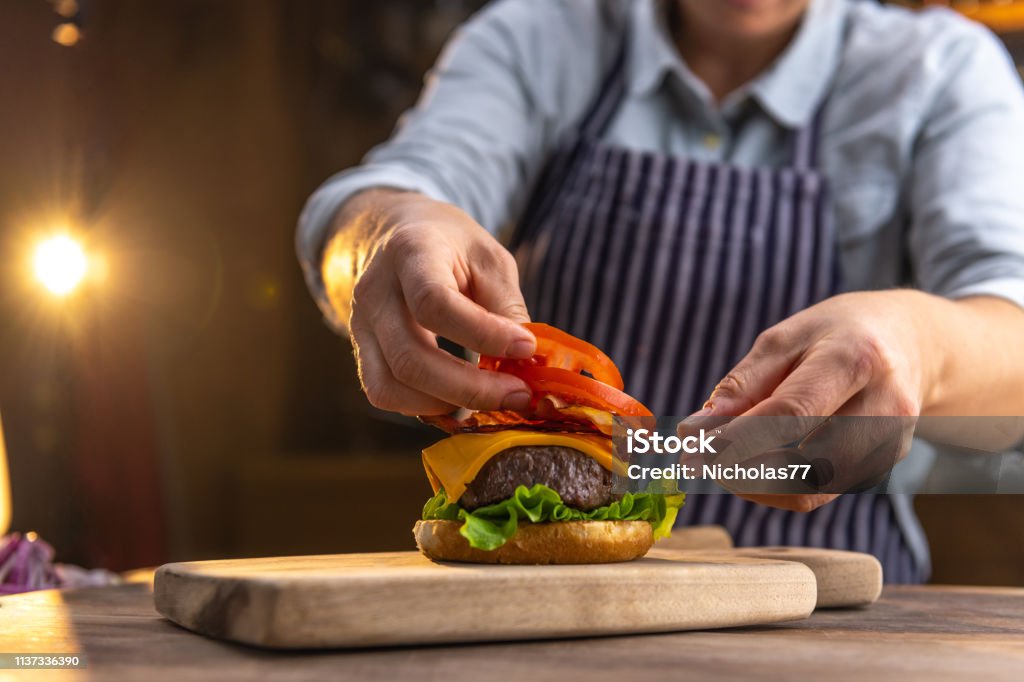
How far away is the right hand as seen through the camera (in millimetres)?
1353

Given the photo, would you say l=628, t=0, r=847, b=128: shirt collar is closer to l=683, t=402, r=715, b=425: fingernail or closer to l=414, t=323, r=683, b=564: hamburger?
l=414, t=323, r=683, b=564: hamburger

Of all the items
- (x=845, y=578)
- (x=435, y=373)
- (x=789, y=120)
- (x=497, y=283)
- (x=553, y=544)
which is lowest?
(x=845, y=578)

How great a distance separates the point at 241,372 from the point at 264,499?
0.57 m

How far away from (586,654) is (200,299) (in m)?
3.47

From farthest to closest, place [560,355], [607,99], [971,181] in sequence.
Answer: [607,99] < [971,181] < [560,355]

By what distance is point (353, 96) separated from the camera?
15.4ft

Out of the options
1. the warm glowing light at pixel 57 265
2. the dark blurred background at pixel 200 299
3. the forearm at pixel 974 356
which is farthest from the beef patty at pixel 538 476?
the dark blurred background at pixel 200 299

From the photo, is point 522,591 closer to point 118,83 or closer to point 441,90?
point 441,90

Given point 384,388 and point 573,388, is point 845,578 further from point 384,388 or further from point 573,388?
point 384,388

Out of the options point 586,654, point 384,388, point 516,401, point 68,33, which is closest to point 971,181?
point 516,401

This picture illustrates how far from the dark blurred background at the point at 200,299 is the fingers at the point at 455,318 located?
1541 mm

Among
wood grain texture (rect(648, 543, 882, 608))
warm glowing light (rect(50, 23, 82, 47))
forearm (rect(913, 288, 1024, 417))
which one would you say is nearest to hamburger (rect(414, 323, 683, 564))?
wood grain texture (rect(648, 543, 882, 608))

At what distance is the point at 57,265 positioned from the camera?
2.50 metres

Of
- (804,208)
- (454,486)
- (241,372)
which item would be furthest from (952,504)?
(241,372)
